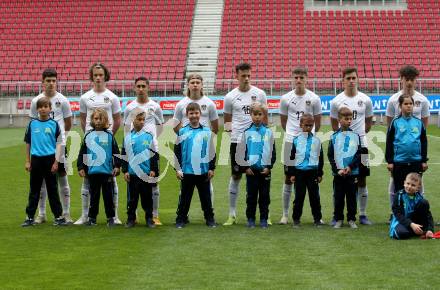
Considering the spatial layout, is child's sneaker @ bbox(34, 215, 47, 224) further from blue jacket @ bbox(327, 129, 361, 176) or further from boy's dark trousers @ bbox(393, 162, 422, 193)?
boy's dark trousers @ bbox(393, 162, 422, 193)

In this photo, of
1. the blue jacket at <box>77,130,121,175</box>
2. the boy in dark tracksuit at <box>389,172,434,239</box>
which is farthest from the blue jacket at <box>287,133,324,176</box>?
the blue jacket at <box>77,130,121,175</box>

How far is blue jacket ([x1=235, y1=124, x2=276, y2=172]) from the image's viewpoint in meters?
9.09

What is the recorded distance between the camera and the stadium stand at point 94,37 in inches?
1380

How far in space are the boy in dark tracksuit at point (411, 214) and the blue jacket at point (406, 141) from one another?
0.63 m

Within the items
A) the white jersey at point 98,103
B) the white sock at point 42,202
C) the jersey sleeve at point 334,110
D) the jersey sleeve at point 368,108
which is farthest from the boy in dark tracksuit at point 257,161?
the white sock at point 42,202

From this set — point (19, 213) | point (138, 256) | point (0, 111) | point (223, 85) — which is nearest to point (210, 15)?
point (223, 85)

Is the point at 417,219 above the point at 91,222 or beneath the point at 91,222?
above

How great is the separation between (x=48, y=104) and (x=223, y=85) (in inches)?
923

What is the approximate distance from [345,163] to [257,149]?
102 cm

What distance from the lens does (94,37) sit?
37.4 metres

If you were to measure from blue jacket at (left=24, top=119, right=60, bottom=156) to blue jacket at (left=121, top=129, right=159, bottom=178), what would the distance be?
83 centimetres

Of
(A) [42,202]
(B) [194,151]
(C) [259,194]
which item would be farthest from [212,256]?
(A) [42,202]

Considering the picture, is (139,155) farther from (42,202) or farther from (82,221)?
(42,202)

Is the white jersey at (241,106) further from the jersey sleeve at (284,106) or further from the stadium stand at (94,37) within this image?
the stadium stand at (94,37)
